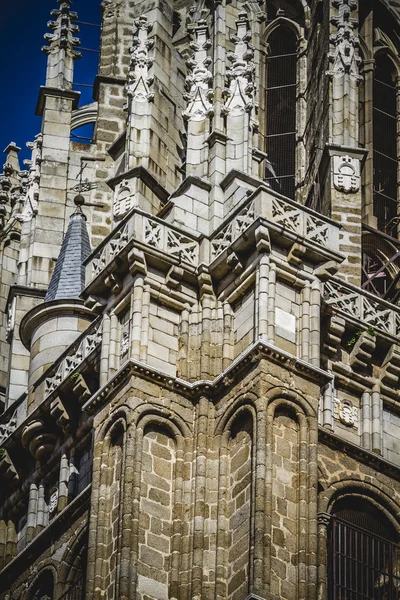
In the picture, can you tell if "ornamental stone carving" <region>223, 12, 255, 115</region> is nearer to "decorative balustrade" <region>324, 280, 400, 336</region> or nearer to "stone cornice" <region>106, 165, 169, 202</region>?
"stone cornice" <region>106, 165, 169, 202</region>

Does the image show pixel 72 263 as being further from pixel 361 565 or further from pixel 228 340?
pixel 361 565

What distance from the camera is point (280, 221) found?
59.6m

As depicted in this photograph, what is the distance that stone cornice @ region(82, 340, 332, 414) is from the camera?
189 ft

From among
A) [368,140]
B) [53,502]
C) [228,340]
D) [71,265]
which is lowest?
[53,502]

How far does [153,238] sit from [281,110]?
13985 millimetres

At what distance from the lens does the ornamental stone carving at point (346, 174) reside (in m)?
67.8

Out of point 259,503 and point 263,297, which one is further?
point 263,297

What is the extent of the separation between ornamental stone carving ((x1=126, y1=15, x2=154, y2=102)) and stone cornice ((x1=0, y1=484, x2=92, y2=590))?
9.33m

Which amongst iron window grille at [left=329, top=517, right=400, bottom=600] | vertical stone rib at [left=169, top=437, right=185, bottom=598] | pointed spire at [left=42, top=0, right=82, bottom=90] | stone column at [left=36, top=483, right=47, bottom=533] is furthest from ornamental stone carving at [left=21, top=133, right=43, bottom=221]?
iron window grille at [left=329, top=517, right=400, bottom=600]

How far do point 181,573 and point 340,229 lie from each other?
33.9 ft

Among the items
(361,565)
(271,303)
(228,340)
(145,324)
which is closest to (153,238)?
(145,324)

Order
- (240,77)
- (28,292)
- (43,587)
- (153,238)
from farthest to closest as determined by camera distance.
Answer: (28,292)
(240,77)
(43,587)
(153,238)

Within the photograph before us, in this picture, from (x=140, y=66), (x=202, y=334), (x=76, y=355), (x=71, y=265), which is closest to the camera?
(x=202, y=334)

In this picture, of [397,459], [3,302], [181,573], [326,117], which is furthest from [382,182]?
[181,573]
